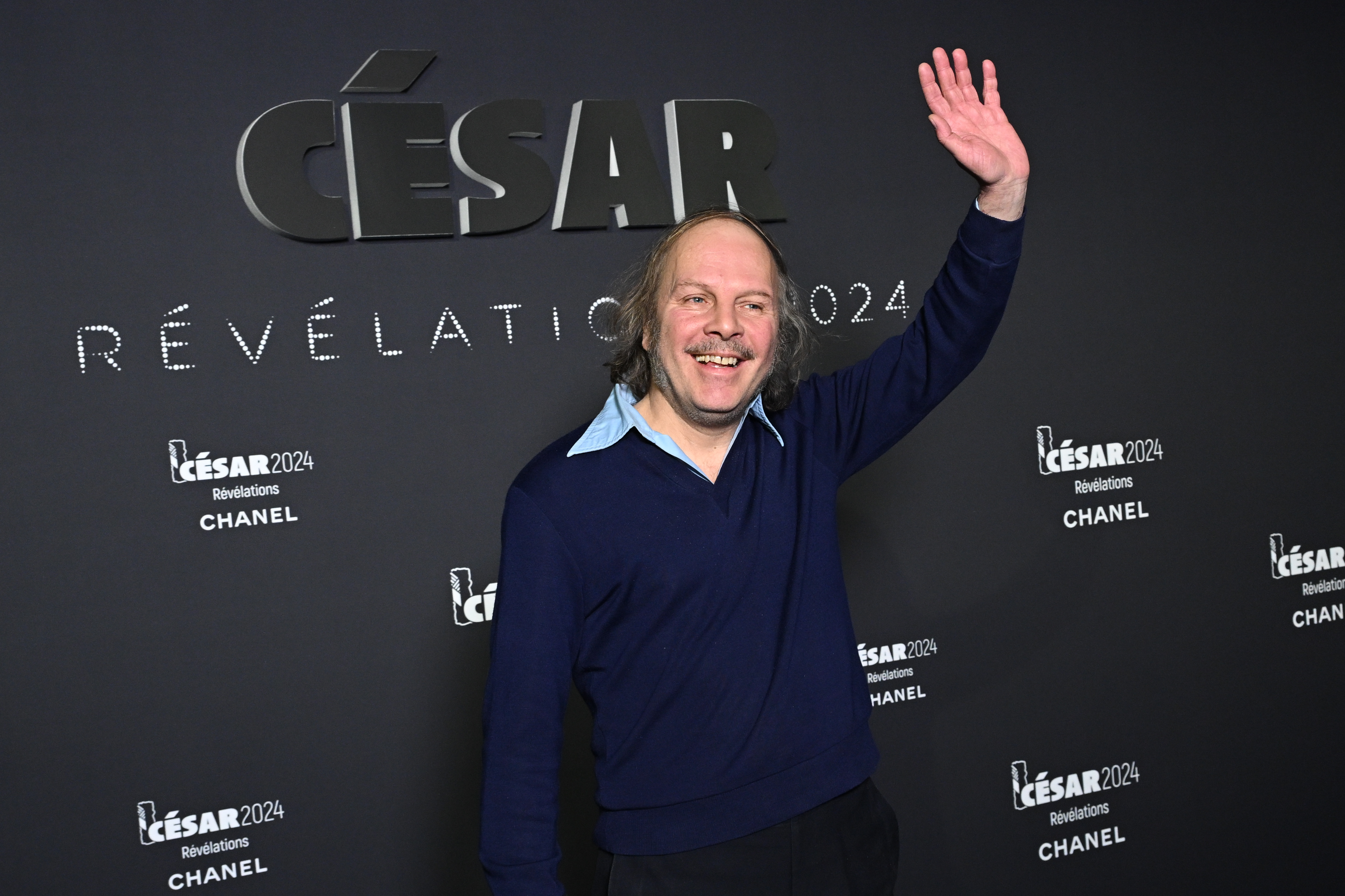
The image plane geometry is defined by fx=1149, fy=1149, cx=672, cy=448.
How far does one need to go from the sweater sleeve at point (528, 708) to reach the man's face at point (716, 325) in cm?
29

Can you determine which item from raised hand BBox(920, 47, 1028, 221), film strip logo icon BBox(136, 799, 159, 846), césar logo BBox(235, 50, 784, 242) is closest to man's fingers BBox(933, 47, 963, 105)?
raised hand BBox(920, 47, 1028, 221)

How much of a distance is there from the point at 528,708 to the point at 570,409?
110 centimetres

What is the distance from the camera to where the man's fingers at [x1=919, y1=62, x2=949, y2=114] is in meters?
1.70

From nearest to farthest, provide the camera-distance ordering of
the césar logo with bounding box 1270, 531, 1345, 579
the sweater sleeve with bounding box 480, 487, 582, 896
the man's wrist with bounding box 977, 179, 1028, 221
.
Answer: the sweater sleeve with bounding box 480, 487, 582, 896 → the man's wrist with bounding box 977, 179, 1028, 221 → the césar logo with bounding box 1270, 531, 1345, 579

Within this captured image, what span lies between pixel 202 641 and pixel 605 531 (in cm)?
107

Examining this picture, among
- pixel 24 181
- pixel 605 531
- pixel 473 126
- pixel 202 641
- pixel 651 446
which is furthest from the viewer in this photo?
pixel 473 126

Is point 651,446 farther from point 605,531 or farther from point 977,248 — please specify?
point 977,248

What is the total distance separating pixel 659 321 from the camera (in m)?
1.71

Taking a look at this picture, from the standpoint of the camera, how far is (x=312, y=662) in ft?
7.43

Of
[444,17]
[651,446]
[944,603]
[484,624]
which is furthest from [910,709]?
[444,17]

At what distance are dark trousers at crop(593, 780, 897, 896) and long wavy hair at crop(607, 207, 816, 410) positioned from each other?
0.62 metres

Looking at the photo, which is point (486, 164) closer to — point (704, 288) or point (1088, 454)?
point (704, 288)

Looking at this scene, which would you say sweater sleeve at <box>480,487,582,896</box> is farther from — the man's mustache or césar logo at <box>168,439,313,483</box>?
césar logo at <box>168,439,313,483</box>

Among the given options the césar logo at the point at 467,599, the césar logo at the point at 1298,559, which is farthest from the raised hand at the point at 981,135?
the césar logo at the point at 1298,559
